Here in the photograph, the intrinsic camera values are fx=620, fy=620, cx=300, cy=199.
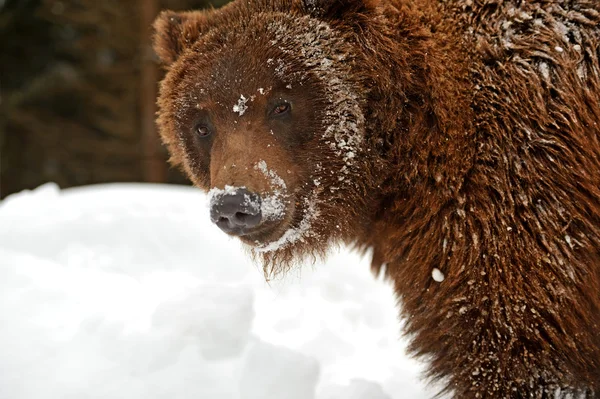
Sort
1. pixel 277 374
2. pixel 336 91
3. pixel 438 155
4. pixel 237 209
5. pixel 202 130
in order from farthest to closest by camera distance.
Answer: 1. pixel 277 374
2. pixel 202 130
3. pixel 336 91
4. pixel 438 155
5. pixel 237 209

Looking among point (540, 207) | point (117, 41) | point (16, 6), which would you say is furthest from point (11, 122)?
point (540, 207)

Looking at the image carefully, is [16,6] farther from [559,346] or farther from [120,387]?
[559,346]

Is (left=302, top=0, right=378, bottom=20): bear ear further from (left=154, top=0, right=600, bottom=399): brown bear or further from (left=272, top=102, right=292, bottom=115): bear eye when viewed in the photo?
(left=272, top=102, right=292, bottom=115): bear eye

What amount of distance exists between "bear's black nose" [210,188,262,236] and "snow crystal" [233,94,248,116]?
472 millimetres

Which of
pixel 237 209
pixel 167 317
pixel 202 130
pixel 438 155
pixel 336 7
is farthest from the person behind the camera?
pixel 167 317

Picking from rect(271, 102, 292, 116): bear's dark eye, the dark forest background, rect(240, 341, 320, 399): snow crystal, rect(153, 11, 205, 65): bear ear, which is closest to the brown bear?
rect(271, 102, 292, 116): bear's dark eye

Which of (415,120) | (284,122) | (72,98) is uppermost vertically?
(415,120)

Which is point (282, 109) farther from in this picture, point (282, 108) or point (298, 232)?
point (298, 232)

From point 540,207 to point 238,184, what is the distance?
1.35 m

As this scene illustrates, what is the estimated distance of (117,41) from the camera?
13953 millimetres

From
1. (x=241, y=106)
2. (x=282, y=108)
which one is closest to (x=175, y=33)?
(x=241, y=106)

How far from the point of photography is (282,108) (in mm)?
3086

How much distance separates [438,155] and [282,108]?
0.80 m

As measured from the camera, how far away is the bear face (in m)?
3.00
